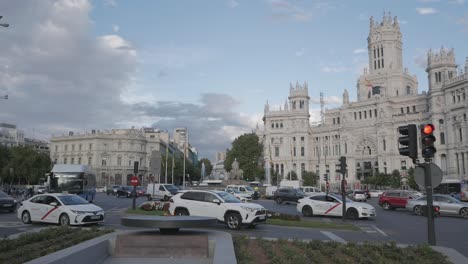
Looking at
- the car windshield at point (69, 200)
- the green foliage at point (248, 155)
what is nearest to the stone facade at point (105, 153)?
the green foliage at point (248, 155)

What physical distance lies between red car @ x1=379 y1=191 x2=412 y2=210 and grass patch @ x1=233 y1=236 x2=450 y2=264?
2591cm

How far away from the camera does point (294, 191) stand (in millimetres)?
41781

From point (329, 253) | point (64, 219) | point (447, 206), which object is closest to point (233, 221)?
point (64, 219)

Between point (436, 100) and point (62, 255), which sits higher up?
point (436, 100)

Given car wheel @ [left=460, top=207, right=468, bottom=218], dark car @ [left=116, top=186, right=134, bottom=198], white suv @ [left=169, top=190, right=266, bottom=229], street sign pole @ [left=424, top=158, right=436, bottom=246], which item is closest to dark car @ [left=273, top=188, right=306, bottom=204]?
car wheel @ [left=460, top=207, right=468, bottom=218]

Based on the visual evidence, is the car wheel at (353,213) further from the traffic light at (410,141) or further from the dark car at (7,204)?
the dark car at (7,204)

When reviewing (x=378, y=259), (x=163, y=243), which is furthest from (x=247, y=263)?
(x=378, y=259)

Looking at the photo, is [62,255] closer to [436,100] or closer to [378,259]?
[378,259]

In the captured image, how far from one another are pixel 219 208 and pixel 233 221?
37.8 inches

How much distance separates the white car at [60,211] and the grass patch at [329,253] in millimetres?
9869

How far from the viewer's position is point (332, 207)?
26312mm

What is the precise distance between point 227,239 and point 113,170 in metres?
106

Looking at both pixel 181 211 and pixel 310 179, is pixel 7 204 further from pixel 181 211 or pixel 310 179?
pixel 310 179

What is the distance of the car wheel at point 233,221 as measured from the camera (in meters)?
18.0
